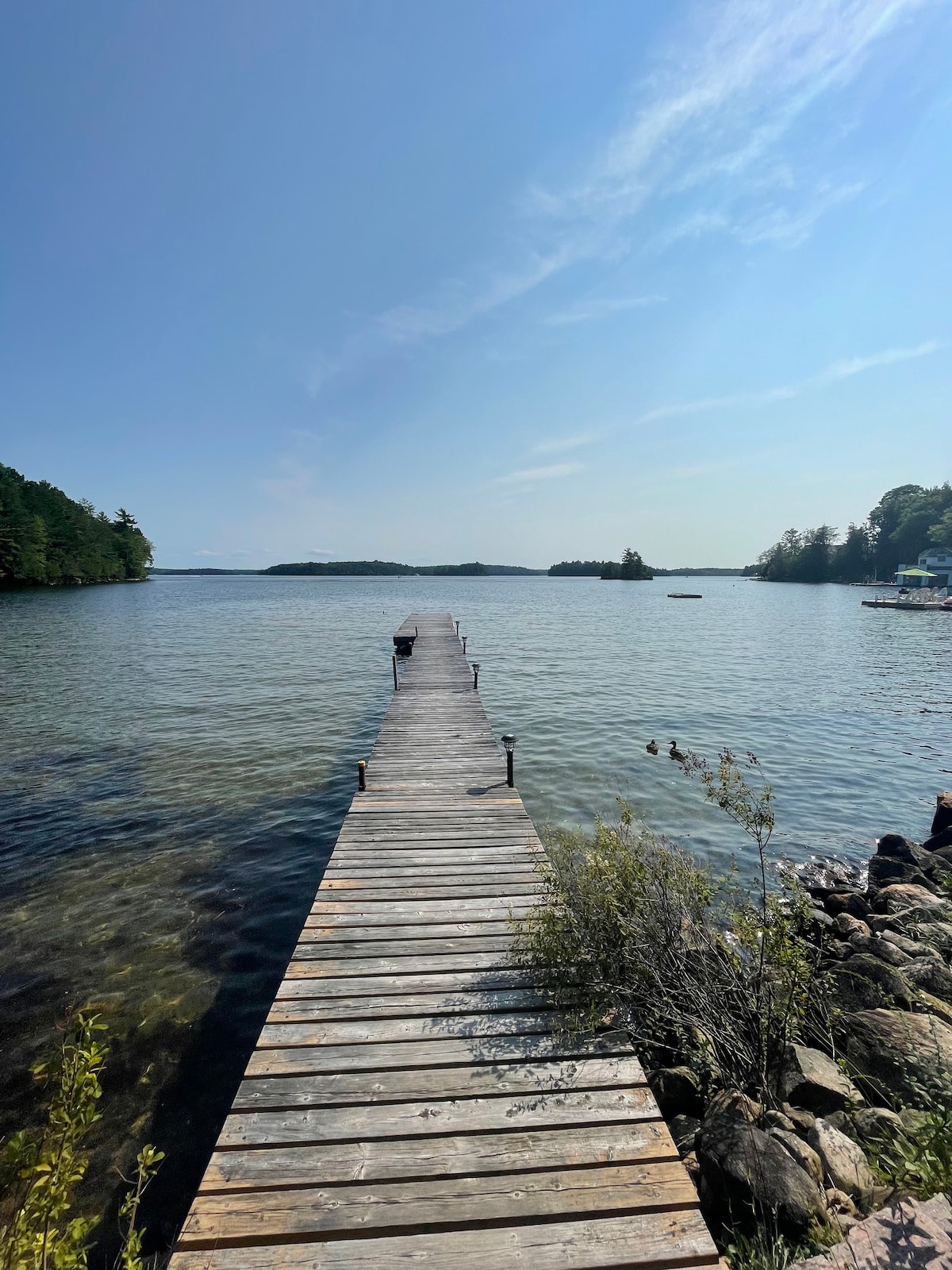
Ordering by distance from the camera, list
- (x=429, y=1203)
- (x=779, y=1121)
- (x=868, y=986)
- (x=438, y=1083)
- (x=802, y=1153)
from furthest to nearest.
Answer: (x=868, y=986) < (x=779, y=1121) < (x=438, y=1083) < (x=802, y=1153) < (x=429, y=1203)

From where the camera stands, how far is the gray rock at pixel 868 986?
4984 millimetres

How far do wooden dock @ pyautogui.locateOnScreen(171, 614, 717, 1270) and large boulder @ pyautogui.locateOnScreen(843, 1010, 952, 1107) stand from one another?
217 centimetres

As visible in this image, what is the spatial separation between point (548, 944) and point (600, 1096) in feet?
3.18

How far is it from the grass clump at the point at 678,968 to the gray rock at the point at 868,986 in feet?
2.38

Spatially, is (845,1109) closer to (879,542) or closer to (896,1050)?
(896,1050)

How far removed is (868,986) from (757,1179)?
119 inches

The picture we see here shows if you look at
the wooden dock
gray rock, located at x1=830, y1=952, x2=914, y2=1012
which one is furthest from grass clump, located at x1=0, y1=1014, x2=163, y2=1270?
gray rock, located at x1=830, y1=952, x2=914, y2=1012

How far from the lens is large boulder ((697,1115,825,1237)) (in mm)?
2908

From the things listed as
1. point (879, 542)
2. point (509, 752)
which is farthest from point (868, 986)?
point (879, 542)

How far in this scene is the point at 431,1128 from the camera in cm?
307

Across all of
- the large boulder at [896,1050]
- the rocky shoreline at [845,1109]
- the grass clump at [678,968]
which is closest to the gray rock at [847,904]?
the rocky shoreline at [845,1109]

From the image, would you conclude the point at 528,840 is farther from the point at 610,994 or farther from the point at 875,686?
the point at 875,686

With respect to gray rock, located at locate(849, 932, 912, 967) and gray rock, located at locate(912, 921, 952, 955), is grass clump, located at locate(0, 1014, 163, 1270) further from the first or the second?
gray rock, located at locate(912, 921, 952, 955)

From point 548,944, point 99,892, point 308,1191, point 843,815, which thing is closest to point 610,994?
point 548,944
